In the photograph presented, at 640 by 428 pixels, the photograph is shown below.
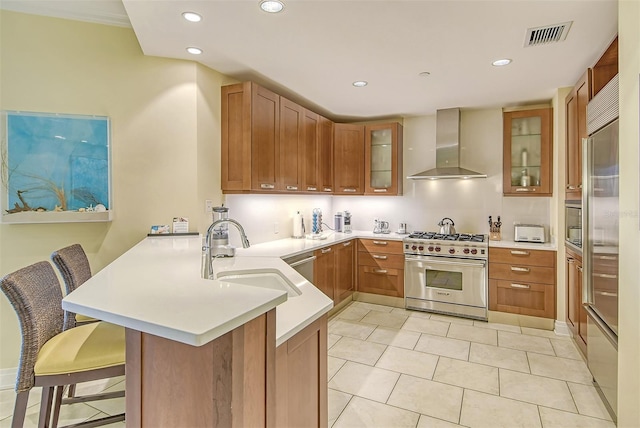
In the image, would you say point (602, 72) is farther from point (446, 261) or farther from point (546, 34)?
point (446, 261)

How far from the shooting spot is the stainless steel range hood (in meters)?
4.28

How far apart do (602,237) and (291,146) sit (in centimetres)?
273

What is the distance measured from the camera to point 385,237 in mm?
4414

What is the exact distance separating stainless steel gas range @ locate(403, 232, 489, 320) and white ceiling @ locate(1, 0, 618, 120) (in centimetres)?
172

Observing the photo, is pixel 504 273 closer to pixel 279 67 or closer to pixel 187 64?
pixel 279 67

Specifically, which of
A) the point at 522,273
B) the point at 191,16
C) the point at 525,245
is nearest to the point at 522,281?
the point at 522,273

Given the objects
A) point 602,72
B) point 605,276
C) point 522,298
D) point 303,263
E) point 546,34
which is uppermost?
point 546,34

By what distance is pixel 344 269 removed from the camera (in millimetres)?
4320

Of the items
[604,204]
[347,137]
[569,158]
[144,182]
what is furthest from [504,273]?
[144,182]

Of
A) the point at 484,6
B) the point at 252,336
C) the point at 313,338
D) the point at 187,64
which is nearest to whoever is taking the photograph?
the point at 252,336

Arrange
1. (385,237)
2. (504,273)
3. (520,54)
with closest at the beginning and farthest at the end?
(520,54)
(504,273)
(385,237)

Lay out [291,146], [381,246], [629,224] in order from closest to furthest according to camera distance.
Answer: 1. [629,224]
2. [291,146]
3. [381,246]

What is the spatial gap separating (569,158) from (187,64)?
3.62 metres

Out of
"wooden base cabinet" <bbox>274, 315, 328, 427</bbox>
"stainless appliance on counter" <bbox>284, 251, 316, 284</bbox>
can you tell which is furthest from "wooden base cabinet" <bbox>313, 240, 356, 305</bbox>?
"wooden base cabinet" <bbox>274, 315, 328, 427</bbox>
